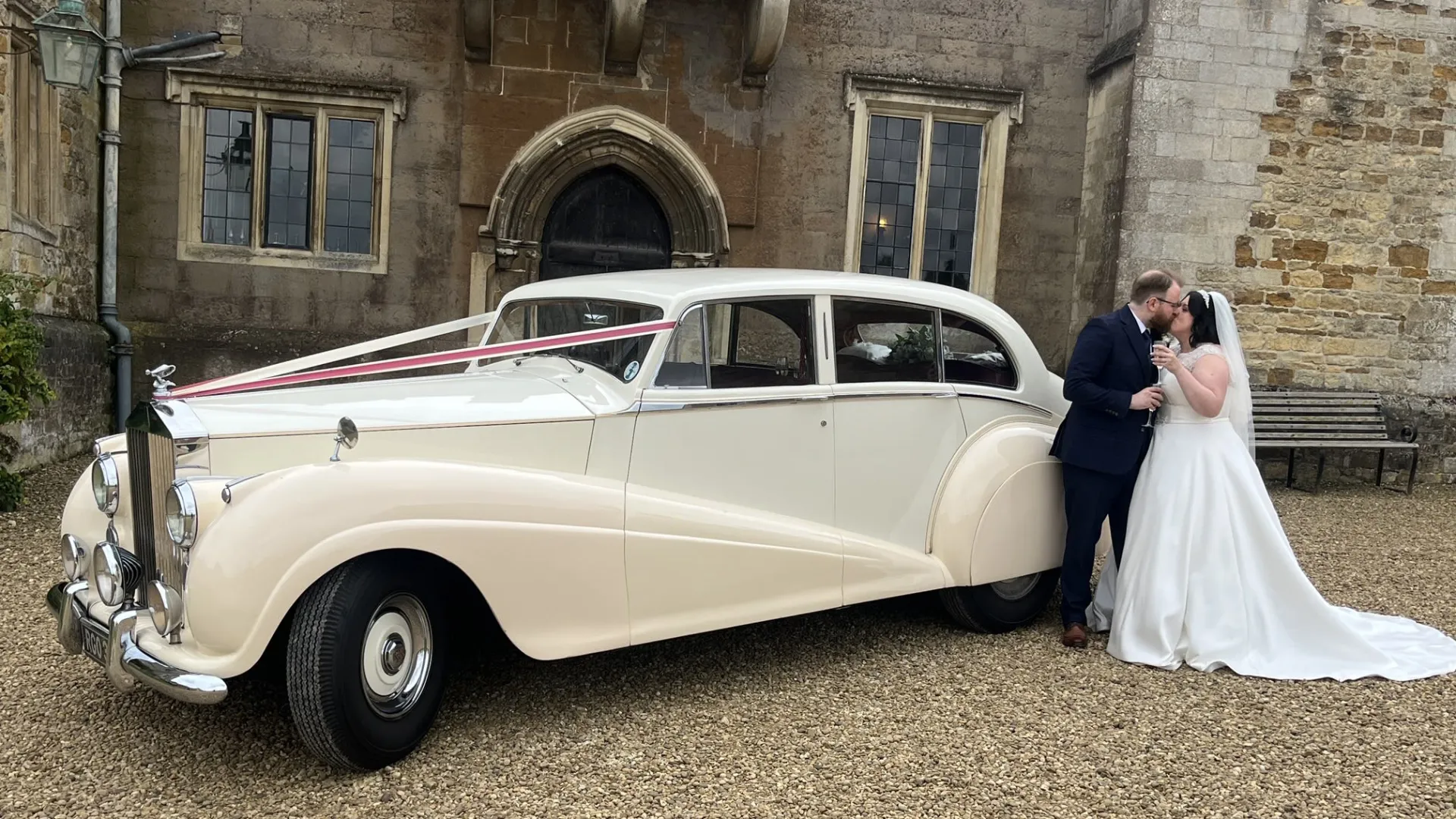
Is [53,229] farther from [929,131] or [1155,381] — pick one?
[1155,381]

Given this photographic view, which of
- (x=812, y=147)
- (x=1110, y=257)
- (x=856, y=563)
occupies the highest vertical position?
(x=812, y=147)

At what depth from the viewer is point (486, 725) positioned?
3232 millimetres

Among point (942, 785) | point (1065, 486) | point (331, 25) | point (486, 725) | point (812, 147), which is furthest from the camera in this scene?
point (812, 147)

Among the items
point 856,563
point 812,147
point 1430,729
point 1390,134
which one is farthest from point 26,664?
point 1390,134

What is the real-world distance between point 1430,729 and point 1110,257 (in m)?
6.32

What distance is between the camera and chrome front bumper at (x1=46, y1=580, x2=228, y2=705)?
252cm

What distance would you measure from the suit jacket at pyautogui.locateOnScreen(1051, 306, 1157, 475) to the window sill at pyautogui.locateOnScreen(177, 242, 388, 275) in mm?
6828

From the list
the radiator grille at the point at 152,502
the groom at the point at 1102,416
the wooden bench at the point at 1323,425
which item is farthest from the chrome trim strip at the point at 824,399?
the wooden bench at the point at 1323,425

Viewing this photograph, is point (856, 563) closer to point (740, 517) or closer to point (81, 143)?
point (740, 517)

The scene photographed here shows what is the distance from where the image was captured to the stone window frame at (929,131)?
9367 mm

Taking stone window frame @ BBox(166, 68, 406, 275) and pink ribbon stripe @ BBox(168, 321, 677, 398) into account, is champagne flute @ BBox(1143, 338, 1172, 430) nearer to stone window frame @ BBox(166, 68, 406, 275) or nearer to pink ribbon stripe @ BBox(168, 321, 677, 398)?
pink ribbon stripe @ BBox(168, 321, 677, 398)

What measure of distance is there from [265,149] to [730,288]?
278 inches

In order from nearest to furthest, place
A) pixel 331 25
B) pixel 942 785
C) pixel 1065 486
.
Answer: pixel 942 785 → pixel 1065 486 → pixel 331 25

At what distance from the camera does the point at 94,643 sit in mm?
2859
